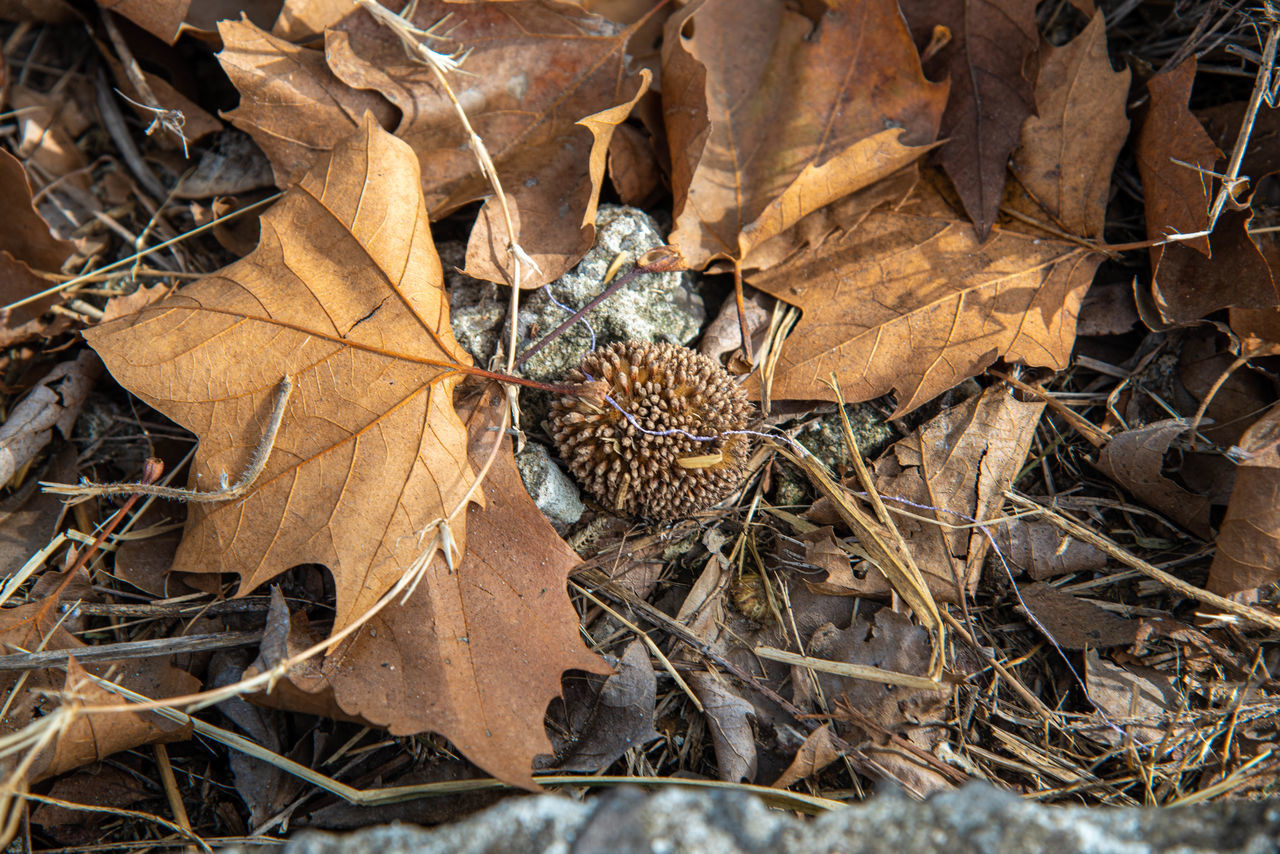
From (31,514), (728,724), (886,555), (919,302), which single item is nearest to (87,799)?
(31,514)

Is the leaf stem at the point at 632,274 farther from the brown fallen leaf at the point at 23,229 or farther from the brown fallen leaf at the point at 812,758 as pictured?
the brown fallen leaf at the point at 23,229

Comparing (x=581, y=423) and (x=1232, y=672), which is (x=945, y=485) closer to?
(x=1232, y=672)

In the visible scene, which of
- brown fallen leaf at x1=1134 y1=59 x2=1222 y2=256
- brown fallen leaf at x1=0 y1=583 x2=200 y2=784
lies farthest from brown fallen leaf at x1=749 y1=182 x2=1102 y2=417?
brown fallen leaf at x1=0 y1=583 x2=200 y2=784

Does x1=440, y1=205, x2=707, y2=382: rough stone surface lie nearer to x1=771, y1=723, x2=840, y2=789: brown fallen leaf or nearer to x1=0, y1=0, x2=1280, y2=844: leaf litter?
x1=0, y1=0, x2=1280, y2=844: leaf litter

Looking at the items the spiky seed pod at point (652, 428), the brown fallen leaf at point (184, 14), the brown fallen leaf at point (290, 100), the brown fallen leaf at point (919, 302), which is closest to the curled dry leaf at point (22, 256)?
the brown fallen leaf at point (184, 14)

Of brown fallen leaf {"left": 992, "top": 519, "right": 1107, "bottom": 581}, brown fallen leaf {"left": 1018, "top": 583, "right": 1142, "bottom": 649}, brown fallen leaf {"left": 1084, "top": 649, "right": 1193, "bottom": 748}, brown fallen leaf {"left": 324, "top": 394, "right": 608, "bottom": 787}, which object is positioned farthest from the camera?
brown fallen leaf {"left": 992, "top": 519, "right": 1107, "bottom": 581}

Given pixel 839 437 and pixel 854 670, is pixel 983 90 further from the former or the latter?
pixel 854 670
